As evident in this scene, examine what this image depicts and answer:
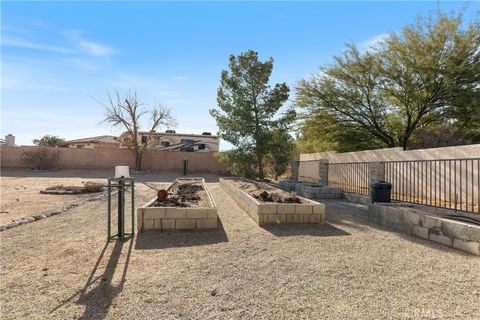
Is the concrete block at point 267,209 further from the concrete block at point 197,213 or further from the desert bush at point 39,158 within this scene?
the desert bush at point 39,158

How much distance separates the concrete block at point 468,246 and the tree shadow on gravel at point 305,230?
1602 millimetres

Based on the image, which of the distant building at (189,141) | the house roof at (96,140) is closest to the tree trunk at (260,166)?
the distant building at (189,141)

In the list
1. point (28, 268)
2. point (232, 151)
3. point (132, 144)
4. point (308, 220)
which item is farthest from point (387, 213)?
point (132, 144)

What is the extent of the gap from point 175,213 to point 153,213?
39 cm

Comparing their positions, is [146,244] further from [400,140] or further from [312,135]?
[400,140]

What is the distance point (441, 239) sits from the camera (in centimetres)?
531

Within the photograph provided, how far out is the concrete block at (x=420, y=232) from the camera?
5648mm

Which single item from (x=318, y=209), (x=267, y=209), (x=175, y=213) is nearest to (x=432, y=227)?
(x=318, y=209)

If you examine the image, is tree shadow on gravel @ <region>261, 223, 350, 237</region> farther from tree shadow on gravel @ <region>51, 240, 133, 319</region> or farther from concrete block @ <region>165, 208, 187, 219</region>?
tree shadow on gravel @ <region>51, 240, 133, 319</region>

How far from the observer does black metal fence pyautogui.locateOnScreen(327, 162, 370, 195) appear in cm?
1265

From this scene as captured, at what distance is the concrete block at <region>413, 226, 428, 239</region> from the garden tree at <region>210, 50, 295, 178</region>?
11.3 metres

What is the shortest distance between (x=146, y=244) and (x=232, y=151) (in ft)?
41.0

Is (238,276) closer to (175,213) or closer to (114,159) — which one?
(175,213)

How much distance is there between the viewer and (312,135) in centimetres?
1814
